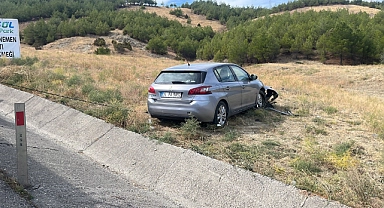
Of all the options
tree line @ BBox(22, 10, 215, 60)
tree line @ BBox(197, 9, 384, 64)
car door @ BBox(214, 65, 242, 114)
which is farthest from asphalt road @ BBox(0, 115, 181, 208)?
tree line @ BBox(22, 10, 215, 60)

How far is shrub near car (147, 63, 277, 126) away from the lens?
749 centimetres

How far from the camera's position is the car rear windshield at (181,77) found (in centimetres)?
771

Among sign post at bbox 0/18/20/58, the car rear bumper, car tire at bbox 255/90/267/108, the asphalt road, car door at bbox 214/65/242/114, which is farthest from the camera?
sign post at bbox 0/18/20/58

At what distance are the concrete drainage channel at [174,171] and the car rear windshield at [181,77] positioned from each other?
1580mm

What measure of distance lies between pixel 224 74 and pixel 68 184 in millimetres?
4801

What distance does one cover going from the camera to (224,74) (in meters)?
8.50

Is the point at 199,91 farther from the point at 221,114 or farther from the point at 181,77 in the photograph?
the point at 221,114

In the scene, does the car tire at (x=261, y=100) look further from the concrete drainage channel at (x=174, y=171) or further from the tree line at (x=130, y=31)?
the tree line at (x=130, y=31)

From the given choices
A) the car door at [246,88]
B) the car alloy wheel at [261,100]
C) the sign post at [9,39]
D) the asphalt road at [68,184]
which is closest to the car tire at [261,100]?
the car alloy wheel at [261,100]

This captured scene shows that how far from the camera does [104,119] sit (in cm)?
821

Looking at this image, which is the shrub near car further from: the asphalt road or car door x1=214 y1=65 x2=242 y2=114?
the asphalt road

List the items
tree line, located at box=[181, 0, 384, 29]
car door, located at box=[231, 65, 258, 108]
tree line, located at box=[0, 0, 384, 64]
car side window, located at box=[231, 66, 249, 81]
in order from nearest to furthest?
car door, located at box=[231, 65, 258, 108]
car side window, located at box=[231, 66, 249, 81]
tree line, located at box=[0, 0, 384, 64]
tree line, located at box=[181, 0, 384, 29]

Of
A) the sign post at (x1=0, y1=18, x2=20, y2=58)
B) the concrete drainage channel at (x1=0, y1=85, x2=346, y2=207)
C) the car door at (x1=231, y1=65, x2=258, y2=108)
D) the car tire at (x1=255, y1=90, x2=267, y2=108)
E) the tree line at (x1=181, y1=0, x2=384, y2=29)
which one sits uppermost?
the tree line at (x1=181, y1=0, x2=384, y2=29)

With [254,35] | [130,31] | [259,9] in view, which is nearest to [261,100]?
[254,35]
